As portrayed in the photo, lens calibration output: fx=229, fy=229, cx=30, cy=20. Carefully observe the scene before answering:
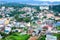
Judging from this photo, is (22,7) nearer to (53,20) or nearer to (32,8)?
(32,8)

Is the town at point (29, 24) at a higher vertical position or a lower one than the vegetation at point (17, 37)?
higher

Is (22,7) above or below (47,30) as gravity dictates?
above

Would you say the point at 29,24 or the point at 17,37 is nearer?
the point at 17,37

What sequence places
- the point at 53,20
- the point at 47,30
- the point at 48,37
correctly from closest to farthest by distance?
the point at 48,37 → the point at 47,30 → the point at 53,20

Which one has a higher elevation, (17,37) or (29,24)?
(29,24)

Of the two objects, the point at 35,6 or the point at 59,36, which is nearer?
the point at 59,36

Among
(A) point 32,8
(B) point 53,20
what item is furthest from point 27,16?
(B) point 53,20

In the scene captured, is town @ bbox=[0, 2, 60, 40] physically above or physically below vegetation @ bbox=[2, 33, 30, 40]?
above

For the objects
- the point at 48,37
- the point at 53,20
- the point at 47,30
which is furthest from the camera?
the point at 53,20
